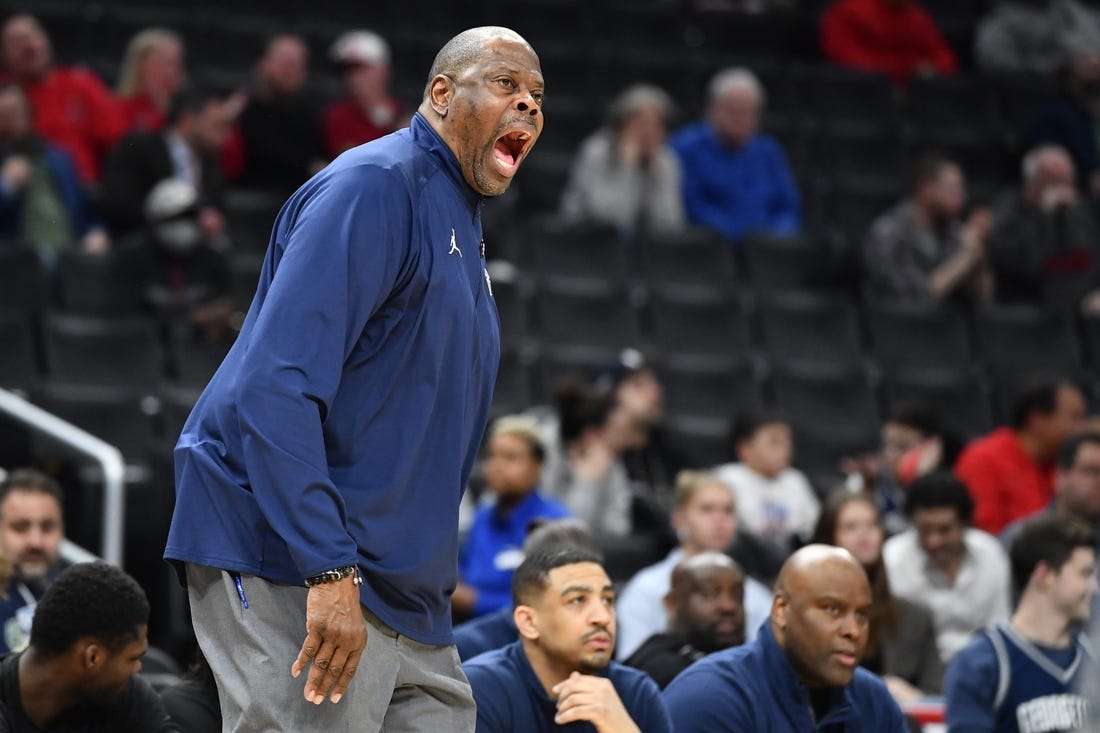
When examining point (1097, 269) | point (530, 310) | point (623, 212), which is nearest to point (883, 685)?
point (530, 310)

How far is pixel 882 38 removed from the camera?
10.6m

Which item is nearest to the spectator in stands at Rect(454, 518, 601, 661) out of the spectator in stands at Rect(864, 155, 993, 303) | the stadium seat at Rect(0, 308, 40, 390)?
the stadium seat at Rect(0, 308, 40, 390)

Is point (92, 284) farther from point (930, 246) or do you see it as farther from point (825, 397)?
point (930, 246)

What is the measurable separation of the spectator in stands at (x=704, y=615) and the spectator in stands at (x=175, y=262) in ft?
10.9

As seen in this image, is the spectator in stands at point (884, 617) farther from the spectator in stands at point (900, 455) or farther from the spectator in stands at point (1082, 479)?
the spectator in stands at point (900, 455)

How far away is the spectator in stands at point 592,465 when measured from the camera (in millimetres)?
7172

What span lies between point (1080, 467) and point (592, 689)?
3.84 meters

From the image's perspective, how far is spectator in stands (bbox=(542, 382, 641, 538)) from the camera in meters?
7.17

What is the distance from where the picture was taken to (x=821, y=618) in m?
3.99

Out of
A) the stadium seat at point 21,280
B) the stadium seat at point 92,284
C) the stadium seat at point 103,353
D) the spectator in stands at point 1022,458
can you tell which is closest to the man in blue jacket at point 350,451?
the stadium seat at point 103,353

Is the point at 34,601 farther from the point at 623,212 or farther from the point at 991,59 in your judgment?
the point at 991,59

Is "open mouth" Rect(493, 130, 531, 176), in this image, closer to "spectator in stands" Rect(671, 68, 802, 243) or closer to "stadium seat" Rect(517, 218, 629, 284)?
"stadium seat" Rect(517, 218, 629, 284)

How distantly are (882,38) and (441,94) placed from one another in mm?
8419

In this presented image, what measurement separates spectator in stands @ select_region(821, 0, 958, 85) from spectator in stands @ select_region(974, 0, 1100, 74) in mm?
385
